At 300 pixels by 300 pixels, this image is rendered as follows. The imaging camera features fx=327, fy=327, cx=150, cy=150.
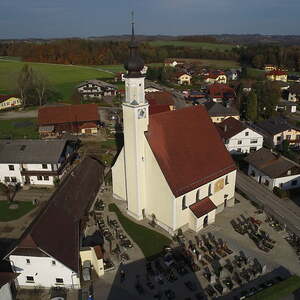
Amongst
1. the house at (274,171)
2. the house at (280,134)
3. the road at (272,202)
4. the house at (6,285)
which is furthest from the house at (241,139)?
the house at (6,285)

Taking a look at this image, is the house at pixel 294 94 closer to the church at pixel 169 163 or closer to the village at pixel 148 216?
the village at pixel 148 216

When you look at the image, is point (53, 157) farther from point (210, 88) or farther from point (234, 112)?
point (210, 88)

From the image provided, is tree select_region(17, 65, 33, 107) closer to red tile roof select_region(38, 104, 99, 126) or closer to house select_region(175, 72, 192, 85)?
red tile roof select_region(38, 104, 99, 126)

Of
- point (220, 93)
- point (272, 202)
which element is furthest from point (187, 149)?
point (220, 93)

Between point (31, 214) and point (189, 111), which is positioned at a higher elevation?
point (189, 111)

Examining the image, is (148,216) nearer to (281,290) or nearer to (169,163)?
(169,163)

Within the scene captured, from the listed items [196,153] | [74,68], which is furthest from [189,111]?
[74,68]

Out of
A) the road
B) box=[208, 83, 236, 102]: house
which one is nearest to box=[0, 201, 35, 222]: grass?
the road
